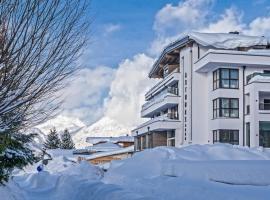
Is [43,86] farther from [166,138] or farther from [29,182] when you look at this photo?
[166,138]

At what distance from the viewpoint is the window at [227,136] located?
37.4m

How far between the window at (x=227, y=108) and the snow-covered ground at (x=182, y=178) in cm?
1487

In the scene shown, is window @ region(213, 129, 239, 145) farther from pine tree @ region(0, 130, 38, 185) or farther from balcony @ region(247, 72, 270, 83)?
pine tree @ region(0, 130, 38, 185)

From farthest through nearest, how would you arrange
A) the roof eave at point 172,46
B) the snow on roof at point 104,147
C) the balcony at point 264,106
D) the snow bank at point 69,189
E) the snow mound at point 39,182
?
the snow on roof at point 104,147, the roof eave at point 172,46, the balcony at point 264,106, the snow mound at point 39,182, the snow bank at point 69,189

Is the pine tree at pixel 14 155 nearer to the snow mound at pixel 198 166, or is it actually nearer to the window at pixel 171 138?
the snow mound at pixel 198 166

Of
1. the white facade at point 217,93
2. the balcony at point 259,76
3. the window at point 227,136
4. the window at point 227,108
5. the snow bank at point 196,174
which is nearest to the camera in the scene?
the snow bank at point 196,174

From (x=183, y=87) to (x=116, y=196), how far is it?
3079 cm

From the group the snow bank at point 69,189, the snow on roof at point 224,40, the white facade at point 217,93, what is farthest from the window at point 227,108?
the snow bank at point 69,189

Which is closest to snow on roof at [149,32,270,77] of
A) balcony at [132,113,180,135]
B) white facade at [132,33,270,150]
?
white facade at [132,33,270,150]

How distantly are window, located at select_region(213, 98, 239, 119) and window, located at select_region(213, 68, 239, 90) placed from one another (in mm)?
1021

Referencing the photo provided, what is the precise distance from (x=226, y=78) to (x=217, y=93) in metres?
1.39

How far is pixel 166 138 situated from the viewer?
45.6 meters

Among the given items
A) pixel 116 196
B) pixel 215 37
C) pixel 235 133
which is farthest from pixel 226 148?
pixel 215 37

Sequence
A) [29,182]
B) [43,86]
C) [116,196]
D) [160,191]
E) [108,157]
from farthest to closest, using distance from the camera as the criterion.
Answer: [108,157], [29,182], [160,191], [116,196], [43,86]
